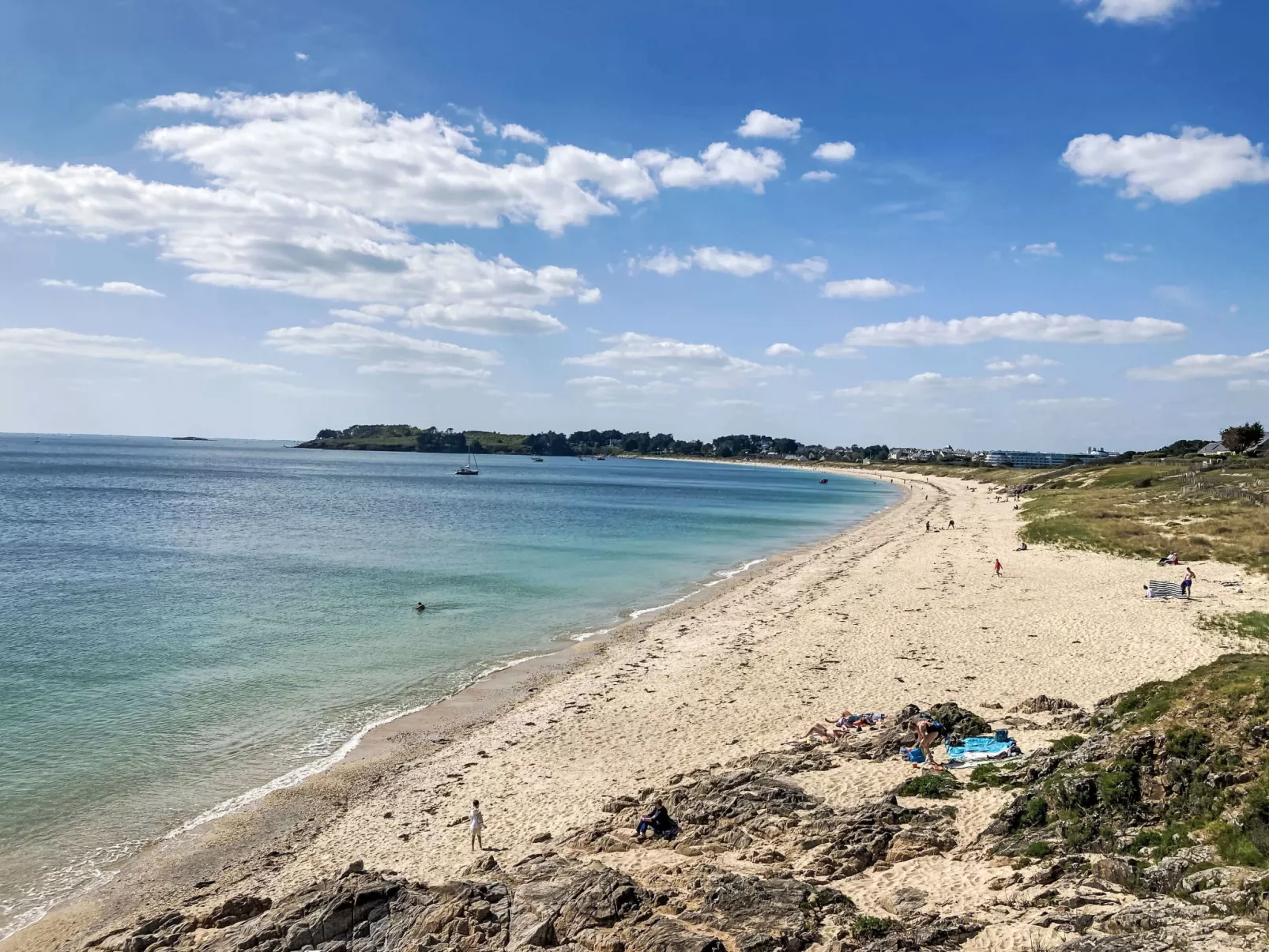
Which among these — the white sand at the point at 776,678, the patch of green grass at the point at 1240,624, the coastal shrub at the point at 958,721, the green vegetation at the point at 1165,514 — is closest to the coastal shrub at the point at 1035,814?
the white sand at the point at 776,678

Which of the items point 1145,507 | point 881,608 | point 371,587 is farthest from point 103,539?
point 1145,507

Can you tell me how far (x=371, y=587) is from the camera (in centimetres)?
4684

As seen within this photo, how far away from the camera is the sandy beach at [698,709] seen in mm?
15938

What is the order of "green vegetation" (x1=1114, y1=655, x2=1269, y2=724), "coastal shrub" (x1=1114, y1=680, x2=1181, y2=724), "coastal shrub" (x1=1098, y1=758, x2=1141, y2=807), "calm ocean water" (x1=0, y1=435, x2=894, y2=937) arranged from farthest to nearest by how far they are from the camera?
1. "calm ocean water" (x1=0, y1=435, x2=894, y2=937)
2. "coastal shrub" (x1=1114, y1=680, x2=1181, y2=724)
3. "green vegetation" (x1=1114, y1=655, x2=1269, y2=724)
4. "coastal shrub" (x1=1098, y1=758, x2=1141, y2=807)

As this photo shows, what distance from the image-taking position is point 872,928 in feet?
35.2

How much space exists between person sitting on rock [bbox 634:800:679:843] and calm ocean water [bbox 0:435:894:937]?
11.1 m

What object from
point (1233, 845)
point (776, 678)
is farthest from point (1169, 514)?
point (1233, 845)

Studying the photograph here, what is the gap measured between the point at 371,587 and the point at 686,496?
95.6 meters

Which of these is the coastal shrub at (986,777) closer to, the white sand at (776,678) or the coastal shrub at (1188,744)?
the white sand at (776,678)

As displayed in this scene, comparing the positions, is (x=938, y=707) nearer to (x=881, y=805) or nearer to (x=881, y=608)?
(x=881, y=805)

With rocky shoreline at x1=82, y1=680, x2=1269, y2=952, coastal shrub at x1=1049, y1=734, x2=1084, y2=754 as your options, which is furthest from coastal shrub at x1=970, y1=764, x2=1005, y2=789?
coastal shrub at x1=1049, y1=734, x2=1084, y2=754

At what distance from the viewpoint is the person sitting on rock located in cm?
1521

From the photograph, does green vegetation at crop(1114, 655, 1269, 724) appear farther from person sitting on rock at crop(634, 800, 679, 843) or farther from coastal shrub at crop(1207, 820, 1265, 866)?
person sitting on rock at crop(634, 800, 679, 843)

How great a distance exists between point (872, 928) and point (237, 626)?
112 ft
